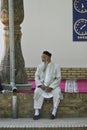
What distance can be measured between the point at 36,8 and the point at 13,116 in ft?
16.2

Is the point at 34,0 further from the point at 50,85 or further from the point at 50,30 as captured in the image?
the point at 50,85

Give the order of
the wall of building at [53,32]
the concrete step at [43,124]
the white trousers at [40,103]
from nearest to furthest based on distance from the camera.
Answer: the concrete step at [43,124] < the white trousers at [40,103] < the wall of building at [53,32]

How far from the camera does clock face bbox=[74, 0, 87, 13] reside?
1299 centimetres

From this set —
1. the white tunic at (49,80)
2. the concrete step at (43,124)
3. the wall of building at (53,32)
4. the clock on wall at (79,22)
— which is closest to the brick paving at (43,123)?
the concrete step at (43,124)

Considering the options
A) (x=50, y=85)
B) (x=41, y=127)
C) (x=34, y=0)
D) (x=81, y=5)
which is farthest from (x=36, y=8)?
(x=41, y=127)

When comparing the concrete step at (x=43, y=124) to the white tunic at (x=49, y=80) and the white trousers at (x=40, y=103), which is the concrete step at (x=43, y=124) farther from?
the white tunic at (x=49, y=80)

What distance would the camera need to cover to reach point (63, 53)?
12930 millimetres

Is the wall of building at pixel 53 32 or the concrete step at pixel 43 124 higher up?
the wall of building at pixel 53 32

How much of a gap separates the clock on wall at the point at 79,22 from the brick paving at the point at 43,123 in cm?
475

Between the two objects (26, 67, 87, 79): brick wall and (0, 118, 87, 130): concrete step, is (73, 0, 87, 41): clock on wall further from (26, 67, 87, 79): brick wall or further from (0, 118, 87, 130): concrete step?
(0, 118, 87, 130): concrete step

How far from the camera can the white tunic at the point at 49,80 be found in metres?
8.73

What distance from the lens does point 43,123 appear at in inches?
323

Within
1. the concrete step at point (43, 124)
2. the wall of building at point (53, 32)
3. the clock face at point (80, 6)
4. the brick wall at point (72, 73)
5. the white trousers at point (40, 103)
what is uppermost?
the clock face at point (80, 6)

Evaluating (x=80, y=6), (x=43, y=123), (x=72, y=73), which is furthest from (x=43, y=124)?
(x=80, y=6)
